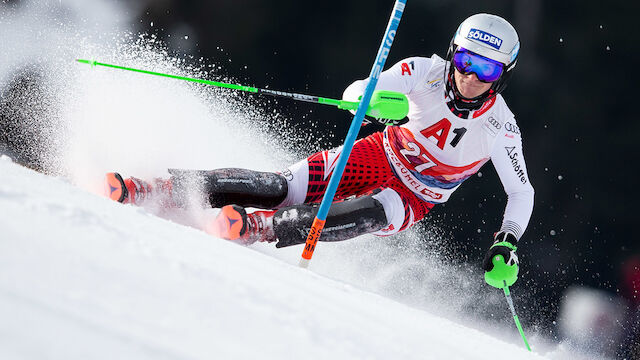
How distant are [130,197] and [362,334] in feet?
5.03

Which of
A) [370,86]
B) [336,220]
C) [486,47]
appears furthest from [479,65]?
[336,220]

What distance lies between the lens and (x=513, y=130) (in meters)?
2.88

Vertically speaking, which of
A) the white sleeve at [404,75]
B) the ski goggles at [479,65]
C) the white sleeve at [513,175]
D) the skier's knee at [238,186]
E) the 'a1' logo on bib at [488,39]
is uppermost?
the 'a1' logo on bib at [488,39]

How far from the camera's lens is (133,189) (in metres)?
2.34

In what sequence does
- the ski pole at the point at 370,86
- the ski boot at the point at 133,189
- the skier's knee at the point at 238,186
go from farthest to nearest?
the skier's knee at the point at 238,186 → the ski boot at the point at 133,189 → the ski pole at the point at 370,86

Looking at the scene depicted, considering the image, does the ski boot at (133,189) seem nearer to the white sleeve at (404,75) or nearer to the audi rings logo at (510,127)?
the white sleeve at (404,75)

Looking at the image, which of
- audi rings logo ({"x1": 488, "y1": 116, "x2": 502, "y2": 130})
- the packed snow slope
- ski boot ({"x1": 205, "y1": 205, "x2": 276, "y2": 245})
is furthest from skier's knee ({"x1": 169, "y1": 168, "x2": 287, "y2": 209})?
the packed snow slope

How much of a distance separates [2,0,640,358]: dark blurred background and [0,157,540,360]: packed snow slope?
317cm

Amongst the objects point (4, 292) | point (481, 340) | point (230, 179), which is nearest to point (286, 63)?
point (230, 179)

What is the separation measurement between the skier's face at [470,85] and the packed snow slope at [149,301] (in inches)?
60.8

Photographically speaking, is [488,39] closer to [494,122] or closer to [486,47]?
[486,47]

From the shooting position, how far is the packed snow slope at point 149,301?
62 cm

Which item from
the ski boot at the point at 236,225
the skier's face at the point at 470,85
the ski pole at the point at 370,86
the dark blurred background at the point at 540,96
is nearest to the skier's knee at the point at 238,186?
the ski boot at the point at 236,225

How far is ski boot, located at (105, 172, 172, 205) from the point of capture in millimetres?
2273
